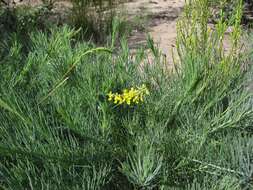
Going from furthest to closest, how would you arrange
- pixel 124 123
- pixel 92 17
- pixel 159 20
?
pixel 159 20
pixel 92 17
pixel 124 123

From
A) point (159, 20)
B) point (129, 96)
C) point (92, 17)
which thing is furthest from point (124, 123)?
point (159, 20)

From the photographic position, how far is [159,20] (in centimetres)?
570

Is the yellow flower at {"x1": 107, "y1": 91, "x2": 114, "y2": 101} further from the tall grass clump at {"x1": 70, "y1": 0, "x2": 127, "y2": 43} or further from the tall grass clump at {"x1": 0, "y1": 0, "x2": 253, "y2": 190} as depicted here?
the tall grass clump at {"x1": 70, "y1": 0, "x2": 127, "y2": 43}

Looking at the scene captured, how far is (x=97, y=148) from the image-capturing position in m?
1.64

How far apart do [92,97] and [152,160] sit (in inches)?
16.4

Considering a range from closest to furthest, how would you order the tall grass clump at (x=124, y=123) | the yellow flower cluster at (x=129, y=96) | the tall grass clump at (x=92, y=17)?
1. the tall grass clump at (x=124, y=123)
2. the yellow flower cluster at (x=129, y=96)
3. the tall grass clump at (x=92, y=17)

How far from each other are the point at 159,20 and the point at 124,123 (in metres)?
4.07

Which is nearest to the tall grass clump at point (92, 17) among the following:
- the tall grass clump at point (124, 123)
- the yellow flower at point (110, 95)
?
the tall grass clump at point (124, 123)

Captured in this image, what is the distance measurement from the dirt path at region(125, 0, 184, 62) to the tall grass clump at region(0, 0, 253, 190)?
2.15 meters

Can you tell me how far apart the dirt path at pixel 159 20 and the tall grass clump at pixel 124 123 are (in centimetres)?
215

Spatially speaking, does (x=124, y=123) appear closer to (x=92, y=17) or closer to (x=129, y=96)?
(x=129, y=96)

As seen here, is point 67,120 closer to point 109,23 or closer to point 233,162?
point 233,162

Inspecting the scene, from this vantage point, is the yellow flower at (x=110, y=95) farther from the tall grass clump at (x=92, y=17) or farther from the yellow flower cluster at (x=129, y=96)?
the tall grass clump at (x=92, y=17)

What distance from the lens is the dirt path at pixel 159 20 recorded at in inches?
185
